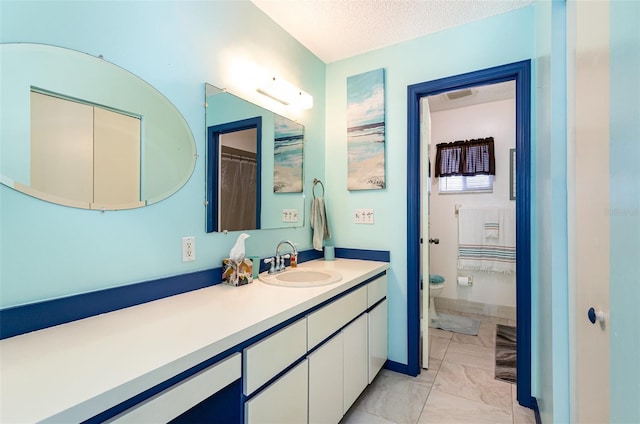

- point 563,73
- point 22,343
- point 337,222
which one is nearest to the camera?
point 22,343

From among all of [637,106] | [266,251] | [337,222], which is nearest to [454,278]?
[337,222]

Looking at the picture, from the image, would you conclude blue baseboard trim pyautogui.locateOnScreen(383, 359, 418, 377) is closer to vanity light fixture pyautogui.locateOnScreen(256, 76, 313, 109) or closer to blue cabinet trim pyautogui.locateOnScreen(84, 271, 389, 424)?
blue cabinet trim pyautogui.locateOnScreen(84, 271, 389, 424)

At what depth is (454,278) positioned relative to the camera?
3.43m

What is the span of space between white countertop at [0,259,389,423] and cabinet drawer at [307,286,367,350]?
0.09m

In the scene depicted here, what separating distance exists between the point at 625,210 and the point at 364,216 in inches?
65.2

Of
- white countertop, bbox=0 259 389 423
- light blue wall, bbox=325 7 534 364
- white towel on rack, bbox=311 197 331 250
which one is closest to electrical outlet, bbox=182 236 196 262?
white countertop, bbox=0 259 389 423

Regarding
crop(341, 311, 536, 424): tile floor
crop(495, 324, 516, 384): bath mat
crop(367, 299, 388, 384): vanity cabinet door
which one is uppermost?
crop(367, 299, 388, 384): vanity cabinet door

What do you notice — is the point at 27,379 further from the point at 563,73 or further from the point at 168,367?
the point at 563,73

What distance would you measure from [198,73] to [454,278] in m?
3.27

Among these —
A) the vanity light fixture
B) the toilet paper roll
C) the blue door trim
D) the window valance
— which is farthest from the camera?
the toilet paper roll

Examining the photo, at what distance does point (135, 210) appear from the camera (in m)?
1.20

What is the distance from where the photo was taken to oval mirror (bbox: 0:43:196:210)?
92 cm

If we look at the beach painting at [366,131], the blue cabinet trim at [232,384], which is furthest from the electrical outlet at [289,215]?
the blue cabinet trim at [232,384]

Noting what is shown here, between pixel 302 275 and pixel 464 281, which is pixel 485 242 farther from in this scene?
pixel 302 275
